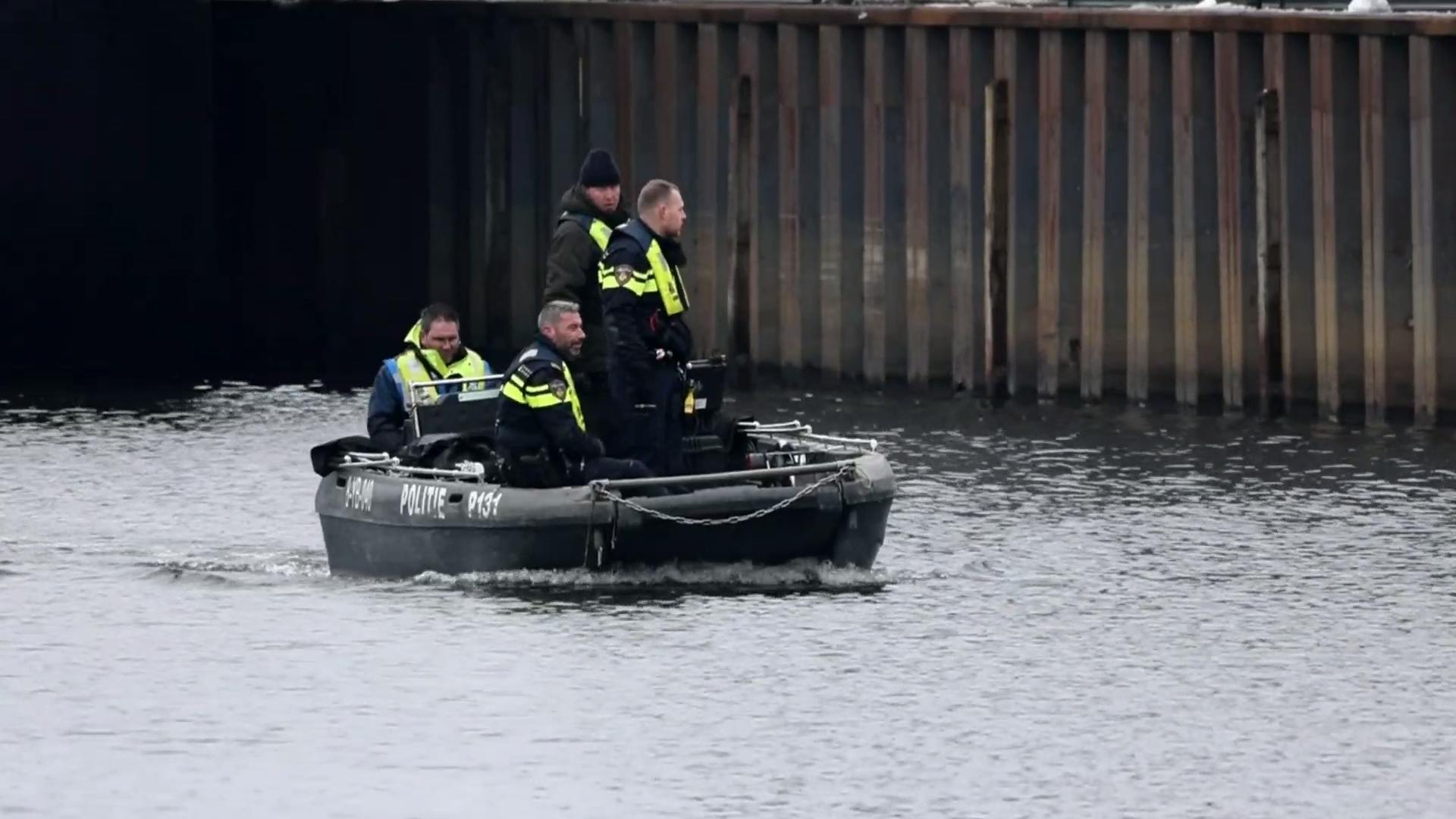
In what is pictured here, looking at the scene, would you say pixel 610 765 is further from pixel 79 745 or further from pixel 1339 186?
pixel 1339 186

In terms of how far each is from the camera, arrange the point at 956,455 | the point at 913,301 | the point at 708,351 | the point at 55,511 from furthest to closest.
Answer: the point at 708,351 → the point at 913,301 → the point at 956,455 → the point at 55,511

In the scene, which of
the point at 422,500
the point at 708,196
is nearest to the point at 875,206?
the point at 708,196

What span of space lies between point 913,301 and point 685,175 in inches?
139

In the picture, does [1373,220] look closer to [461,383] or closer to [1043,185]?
[1043,185]

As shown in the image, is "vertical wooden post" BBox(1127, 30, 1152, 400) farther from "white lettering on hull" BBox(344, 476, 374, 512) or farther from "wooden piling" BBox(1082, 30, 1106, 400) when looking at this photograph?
"white lettering on hull" BBox(344, 476, 374, 512)

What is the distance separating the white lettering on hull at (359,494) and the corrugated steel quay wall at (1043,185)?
33.0 ft

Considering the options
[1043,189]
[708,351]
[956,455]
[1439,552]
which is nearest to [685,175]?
[708,351]

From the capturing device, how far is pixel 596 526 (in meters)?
19.2

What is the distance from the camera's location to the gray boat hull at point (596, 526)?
19.3 m

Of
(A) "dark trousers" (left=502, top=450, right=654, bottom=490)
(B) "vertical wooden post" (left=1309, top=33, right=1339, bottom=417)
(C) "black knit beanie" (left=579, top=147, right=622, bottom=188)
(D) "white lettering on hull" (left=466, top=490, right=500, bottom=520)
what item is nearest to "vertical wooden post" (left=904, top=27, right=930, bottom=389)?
(B) "vertical wooden post" (left=1309, top=33, right=1339, bottom=417)

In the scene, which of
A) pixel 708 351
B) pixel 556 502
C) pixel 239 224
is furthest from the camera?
Answer: pixel 239 224

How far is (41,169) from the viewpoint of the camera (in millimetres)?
33562

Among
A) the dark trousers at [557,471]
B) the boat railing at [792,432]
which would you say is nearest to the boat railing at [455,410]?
the dark trousers at [557,471]

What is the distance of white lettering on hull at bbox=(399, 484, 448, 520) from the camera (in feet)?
64.7
